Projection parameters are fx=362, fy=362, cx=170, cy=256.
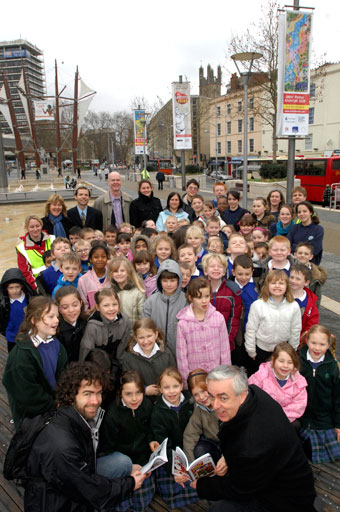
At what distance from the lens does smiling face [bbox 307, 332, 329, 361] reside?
3256 mm

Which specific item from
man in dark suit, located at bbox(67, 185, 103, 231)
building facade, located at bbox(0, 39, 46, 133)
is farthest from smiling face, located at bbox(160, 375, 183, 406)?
building facade, located at bbox(0, 39, 46, 133)

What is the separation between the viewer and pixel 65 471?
86.4 inches

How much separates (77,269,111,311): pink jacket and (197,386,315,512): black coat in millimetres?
2475

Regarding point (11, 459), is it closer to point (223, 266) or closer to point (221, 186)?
point (223, 266)

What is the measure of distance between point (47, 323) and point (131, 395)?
910 mm

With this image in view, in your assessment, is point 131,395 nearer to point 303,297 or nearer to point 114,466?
point 114,466

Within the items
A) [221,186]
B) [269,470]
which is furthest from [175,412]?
[221,186]

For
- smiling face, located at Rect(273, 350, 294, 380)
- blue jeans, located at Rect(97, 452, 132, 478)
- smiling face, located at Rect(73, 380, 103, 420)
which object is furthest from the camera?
smiling face, located at Rect(273, 350, 294, 380)

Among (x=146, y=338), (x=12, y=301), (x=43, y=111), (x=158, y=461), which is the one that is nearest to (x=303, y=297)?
(x=146, y=338)

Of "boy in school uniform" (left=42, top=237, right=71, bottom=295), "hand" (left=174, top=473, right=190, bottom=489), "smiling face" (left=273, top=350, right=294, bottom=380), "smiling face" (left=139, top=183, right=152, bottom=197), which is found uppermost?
"smiling face" (left=139, top=183, right=152, bottom=197)

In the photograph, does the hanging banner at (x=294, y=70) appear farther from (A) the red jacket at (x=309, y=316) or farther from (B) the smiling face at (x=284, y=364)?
(B) the smiling face at (x=284, y=364)

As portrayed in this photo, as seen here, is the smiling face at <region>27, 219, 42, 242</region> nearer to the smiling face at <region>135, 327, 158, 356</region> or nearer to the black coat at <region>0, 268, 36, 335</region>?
the black coat at <region>0, 268, 36, 335</region>

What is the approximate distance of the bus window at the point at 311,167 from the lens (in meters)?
21.7

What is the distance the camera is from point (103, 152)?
97250 millimetres
